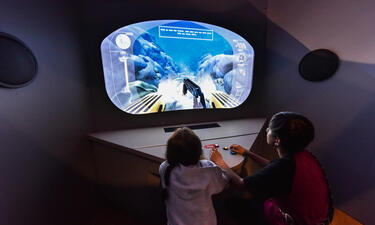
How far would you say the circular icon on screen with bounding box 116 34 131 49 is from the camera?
127cm

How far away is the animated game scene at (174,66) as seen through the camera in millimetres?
1306

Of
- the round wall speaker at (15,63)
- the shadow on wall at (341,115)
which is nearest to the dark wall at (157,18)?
the shadow on wall at (341,115)

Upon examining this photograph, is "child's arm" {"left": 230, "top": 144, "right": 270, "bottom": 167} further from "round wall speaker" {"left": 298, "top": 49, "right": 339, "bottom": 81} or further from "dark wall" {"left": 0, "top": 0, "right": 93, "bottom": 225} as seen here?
"dark wall" {"left": 0, "top": 0, "right": 93, "bottom": 225}

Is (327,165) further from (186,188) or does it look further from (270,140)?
(186,188)

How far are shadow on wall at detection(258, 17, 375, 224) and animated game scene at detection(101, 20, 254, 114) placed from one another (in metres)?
0.41

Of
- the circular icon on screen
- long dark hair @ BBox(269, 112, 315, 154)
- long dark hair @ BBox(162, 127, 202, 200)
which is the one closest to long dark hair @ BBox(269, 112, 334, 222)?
long dark hair @ BBox(269, 112, 315, 154)

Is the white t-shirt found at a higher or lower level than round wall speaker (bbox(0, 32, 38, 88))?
lower

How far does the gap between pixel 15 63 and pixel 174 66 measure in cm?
104

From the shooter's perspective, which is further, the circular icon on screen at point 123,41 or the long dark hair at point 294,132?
the circular icon on screen at point 123,41

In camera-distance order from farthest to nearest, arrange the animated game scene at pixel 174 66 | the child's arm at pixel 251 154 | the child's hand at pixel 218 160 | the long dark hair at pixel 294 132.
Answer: the animated game scene at pixel 174 66 < the child's arm at pixel 251 154 < the child's hand at pixel 218 160 < the long dark hair at pixel 294 132

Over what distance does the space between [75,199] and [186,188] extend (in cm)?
108

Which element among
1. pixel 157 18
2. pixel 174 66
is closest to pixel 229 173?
pixel 174 66

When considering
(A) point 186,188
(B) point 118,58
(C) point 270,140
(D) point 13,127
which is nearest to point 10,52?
(D) point 13,127

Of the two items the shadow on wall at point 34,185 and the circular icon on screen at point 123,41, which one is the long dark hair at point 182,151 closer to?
the shadow on wall at point 34,185
